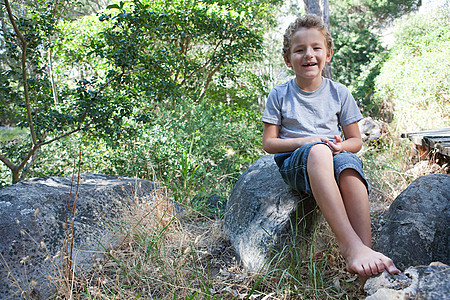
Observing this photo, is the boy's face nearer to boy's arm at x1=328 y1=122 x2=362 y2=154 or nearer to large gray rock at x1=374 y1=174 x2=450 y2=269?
boy's arm at x1=328 y1=122 x2=362 y2=154

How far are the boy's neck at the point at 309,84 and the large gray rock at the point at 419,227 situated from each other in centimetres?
85

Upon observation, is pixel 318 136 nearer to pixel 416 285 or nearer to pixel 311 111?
pixel 311 111

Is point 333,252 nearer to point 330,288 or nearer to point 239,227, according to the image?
point 330,288

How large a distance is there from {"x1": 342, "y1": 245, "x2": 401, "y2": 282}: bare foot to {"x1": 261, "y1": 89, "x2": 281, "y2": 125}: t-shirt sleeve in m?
0.95

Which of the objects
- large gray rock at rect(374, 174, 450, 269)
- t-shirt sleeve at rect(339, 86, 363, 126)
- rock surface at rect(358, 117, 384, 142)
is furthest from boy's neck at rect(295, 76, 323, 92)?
rock surface at rect(358, 117, 384, 142)

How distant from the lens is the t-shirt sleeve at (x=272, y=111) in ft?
7.03

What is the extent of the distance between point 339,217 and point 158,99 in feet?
9.92

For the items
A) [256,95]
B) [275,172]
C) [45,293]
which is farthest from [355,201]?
[256,95]

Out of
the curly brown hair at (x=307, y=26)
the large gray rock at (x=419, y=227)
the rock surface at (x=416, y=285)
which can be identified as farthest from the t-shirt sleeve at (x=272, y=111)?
the rock surface at (x=416, y=285)

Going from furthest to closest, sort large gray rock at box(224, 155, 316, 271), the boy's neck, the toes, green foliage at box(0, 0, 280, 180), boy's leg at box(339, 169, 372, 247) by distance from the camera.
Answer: green foliage at box(0, 0, 280, 180) < the boy's neck < large gray rock at box(224, 155, 316, 271) < boy's leg at box(339, 169, 372, 247) < the toes

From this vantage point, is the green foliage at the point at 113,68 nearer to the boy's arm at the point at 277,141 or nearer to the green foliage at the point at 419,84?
the boy's arm at the point at 277,141

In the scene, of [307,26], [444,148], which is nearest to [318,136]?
[307,26]

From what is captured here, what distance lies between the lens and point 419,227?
67.4 inches

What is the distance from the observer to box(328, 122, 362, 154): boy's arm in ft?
6.09
